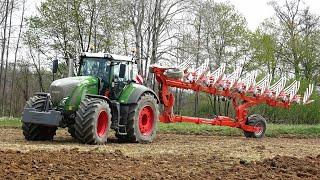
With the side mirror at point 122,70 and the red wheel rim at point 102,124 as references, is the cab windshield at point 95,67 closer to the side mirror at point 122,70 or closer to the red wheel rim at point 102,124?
the side mirror at point 122,70

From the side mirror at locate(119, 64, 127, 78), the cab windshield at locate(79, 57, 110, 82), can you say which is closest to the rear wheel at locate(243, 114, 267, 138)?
the side mirror at locate(119, 64, 127, 78)

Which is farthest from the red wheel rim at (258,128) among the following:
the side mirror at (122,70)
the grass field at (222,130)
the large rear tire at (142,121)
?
the side mirror at (122,70)

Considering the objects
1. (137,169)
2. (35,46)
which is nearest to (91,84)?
(137,169)

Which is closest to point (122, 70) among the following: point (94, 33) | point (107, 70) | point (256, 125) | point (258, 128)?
point (107, 70)

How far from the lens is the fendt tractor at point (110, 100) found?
41.7ft

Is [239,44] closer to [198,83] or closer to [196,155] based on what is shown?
[198,83]

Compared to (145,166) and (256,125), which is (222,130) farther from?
(145,166)

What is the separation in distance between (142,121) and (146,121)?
0.49ft

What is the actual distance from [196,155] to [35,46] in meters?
25.2

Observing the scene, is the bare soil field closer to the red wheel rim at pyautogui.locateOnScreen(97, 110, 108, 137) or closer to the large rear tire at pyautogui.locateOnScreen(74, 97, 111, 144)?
the large rear tire at pyautogui.locateOnScreen(74, 97, 111, 144)

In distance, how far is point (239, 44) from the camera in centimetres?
4494

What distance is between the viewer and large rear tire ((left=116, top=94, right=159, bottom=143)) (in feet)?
46.3

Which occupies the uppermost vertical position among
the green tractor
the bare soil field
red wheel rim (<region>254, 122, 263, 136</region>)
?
the green tractor

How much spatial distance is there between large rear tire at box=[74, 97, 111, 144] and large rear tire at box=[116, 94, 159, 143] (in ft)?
3.84
